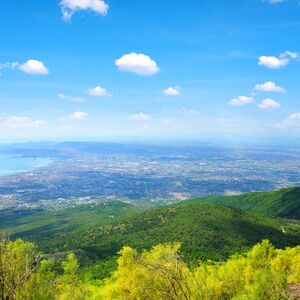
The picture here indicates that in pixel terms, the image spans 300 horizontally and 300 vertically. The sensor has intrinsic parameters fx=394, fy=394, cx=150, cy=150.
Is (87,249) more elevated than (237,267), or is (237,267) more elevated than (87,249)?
(237,267)

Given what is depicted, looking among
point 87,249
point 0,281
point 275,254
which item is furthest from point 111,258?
point 0,281

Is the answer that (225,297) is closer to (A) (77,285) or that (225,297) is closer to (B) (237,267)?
(B) (237,267)

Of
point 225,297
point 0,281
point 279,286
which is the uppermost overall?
point 0,281

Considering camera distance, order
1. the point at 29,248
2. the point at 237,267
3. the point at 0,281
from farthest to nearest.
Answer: the point at 237,267 < the point at 29,248 < the point at 0,281

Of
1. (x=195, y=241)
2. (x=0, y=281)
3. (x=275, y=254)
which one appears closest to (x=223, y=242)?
(x=195, y=241)

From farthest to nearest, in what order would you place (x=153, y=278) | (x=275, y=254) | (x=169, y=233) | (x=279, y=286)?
(x=169, y=233) < (x=275, y=254) < (x=279, y=286) < (x=153, y=278)

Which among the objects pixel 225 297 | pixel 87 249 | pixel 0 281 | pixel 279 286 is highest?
pixel 0 281

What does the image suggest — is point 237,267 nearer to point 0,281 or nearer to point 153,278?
point 153,278

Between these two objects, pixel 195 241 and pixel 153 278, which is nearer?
pixel 153 278

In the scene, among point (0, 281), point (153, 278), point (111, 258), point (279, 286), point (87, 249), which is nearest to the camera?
point (0, 281)
